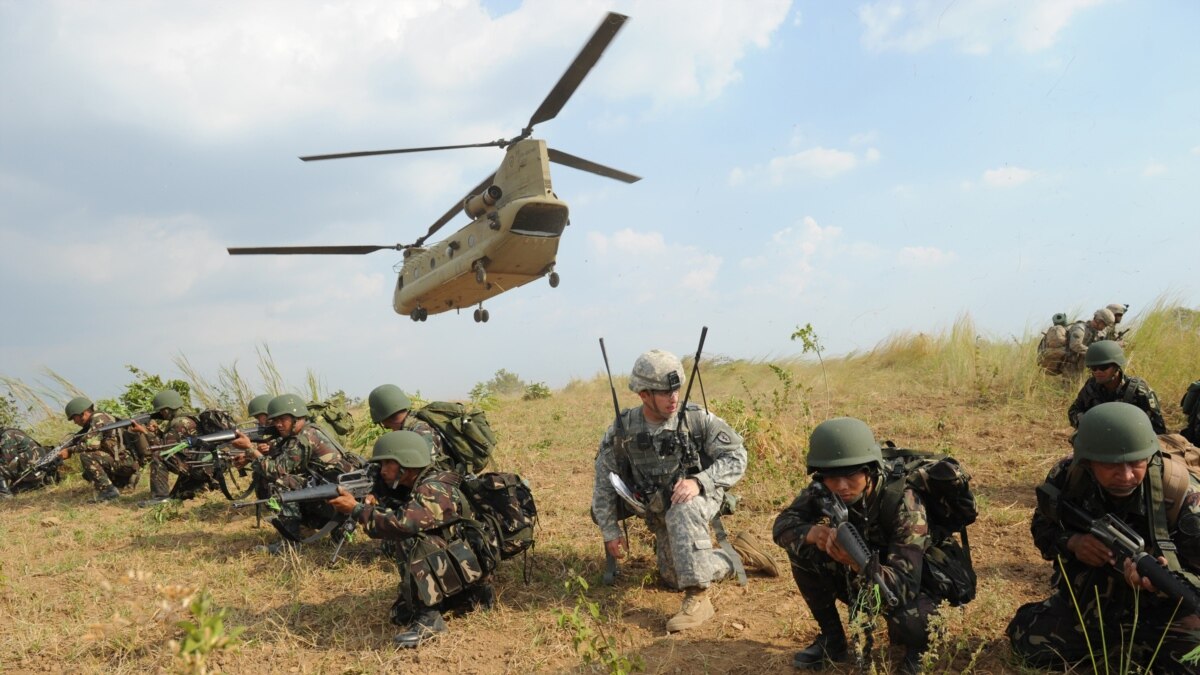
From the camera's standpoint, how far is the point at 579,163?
13.7 m

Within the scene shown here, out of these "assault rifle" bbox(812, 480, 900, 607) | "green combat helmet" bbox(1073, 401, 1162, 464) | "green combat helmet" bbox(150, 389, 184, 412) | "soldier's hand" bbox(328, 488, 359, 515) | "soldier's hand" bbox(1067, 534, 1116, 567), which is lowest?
"soldier's hand" bbox(1067, 534, 1116, 567)

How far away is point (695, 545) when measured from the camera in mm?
4352

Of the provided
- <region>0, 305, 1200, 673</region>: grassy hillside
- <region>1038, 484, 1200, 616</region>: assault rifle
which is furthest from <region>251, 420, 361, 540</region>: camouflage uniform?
<region>1038, 484, 1200, 616</region>: assault rifle

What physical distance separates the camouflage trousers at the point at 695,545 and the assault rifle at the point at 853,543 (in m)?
1.04

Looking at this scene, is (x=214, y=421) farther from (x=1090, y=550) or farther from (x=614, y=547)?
(x=1090, y=550)

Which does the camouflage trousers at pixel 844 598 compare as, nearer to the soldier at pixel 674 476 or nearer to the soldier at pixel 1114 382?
the soldier at pixel 674 476

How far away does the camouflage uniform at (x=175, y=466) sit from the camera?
853cm

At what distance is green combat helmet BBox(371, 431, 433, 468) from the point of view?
176 inches

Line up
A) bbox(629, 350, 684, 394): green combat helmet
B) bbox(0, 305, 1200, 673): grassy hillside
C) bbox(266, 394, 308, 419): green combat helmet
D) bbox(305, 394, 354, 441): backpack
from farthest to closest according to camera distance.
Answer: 1. bbox(305, 394, 354, 441): backpack
2. bbox(266, 394, 308, 419): green combat helmet
3. bbox(629, 350, 684, 394): green combat helmet
4. bbox(0, 305, 1200, 673): grassy hillside

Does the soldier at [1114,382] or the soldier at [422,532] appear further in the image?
the soldier at [1114,382]

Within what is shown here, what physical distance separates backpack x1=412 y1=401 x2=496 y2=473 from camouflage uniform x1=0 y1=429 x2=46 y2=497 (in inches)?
304

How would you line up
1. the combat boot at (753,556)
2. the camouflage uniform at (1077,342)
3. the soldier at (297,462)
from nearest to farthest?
the combat boot at (753,556), the soldier at (297,462), the camouflage uniform at (1077,342)

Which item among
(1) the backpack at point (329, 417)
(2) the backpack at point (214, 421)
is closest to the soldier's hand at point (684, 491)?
(1) the backpack at point (329, 417)

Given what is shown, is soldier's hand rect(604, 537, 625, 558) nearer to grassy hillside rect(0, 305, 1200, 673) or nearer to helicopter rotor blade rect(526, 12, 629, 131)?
grassy hillside rect(0, 305, 1200, 673)
